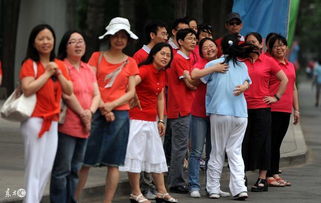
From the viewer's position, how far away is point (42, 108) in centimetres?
866

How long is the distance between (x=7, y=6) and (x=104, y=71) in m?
16.7

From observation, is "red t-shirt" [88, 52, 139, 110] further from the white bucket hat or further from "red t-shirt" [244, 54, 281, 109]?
"red t-shirt" [244, 54, 281, 109]

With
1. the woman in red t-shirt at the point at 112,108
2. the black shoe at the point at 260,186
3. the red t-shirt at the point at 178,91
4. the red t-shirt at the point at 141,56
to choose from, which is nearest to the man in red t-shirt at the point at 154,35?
the red t-shirt at the point at 141,56

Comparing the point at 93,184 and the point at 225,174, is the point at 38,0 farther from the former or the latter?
the point at 93,184

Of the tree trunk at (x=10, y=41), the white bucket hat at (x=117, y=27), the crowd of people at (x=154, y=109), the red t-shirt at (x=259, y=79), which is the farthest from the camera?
the tree trunk at (x=10, y=41)

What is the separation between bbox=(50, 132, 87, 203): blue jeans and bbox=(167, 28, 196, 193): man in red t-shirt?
250 centimetres

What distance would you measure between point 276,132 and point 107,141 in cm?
375

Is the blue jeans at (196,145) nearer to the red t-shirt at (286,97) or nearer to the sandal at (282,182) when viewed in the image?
the red t-shirt at (286,97)

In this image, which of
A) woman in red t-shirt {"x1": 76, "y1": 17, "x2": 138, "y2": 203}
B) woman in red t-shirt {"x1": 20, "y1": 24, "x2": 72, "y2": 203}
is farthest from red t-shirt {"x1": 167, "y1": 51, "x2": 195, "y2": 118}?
woman in red t-shirt {"x1": 20, "y1": 24, "x2": 72, "y2": 203}

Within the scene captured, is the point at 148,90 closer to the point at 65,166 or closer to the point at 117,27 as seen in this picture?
the point at 117,27

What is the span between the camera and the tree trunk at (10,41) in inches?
1013

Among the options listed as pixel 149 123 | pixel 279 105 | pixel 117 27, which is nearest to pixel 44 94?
pixel 117 27

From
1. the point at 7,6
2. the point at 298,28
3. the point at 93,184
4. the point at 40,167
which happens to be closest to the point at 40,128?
the point at 40,167

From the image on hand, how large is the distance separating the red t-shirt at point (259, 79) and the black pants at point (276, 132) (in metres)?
0.68
